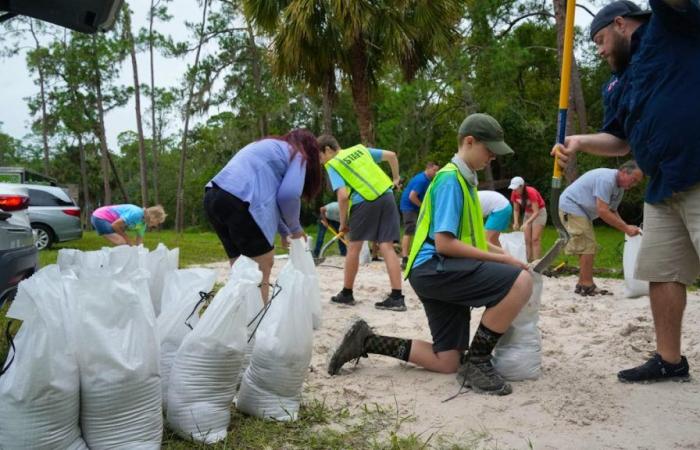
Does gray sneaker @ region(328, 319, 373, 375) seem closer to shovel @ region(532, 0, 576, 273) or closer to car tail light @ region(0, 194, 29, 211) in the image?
shovel @ region(532, 0, 576, 273)

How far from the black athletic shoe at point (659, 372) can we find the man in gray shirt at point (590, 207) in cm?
262

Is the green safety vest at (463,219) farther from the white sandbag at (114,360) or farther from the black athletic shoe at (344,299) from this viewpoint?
the black athletic shoe at (344,299)

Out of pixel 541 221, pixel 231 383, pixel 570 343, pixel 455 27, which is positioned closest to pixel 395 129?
pixel 455 27

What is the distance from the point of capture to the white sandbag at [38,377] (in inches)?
70.9

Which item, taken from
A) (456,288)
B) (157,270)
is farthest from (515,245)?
(157,270)

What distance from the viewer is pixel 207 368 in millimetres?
2223

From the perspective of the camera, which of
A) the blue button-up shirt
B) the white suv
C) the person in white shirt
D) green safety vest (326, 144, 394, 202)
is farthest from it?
the person in white shirt

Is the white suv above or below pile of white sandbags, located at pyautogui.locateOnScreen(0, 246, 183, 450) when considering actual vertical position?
above

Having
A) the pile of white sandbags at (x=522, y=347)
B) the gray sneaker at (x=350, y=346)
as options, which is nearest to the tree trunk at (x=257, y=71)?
the gray sneaker at (x=350, y=346)

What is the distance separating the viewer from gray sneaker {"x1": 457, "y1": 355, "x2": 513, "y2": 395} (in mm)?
2867

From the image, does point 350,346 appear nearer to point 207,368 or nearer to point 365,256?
point 207,368

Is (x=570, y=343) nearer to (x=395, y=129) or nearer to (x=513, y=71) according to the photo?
(x=513, y=71)

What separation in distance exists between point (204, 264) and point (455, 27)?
637 centimetres

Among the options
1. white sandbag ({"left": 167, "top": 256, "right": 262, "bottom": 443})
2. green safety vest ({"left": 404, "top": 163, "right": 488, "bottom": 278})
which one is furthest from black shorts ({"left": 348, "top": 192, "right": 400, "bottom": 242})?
white sandbag ({"left": 167, "top": 256, "right": 262, "bottom": 443})
